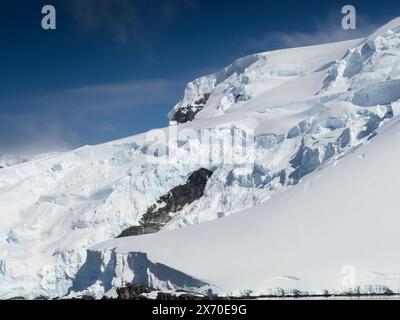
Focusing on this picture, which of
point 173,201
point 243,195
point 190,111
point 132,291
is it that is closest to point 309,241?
point 132,291

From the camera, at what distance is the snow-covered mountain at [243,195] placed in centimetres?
4419

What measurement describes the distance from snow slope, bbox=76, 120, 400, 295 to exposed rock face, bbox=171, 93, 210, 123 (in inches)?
2454

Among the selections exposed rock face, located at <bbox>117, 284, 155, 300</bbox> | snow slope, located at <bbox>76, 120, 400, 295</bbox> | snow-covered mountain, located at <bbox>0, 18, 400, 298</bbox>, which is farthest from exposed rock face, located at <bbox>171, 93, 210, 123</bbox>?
exposed rock face, located at <bbox>117, 284, 155, 300</bbox>

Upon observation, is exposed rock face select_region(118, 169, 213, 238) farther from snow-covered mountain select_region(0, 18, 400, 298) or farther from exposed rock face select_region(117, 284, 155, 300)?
exposed rock face select_region(117, 284, 155, 300)

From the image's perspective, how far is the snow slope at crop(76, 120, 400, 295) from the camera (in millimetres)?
40062

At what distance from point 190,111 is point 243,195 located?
50.3 m

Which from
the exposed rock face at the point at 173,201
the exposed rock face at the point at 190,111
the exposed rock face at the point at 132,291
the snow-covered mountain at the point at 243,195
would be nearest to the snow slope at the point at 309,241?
the snow-covered mountain at the point at 243,195

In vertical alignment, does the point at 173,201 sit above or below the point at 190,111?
below

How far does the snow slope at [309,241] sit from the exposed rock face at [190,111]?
62331 mm

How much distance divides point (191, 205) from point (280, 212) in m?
32.1

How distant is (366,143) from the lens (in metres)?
54.7

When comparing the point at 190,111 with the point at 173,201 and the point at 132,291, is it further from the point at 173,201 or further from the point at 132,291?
the point at 132,291

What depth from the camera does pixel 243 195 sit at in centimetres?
7169
